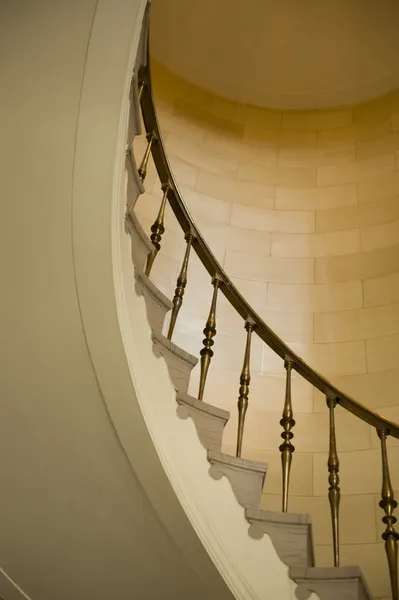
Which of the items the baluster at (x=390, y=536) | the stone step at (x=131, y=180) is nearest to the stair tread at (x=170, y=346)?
the stone step at (x=131, y=180)

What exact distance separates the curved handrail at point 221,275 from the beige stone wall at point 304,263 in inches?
48.8

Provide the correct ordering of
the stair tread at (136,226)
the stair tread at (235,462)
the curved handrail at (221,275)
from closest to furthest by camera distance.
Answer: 1. the stair tread at (235,462)
2. the stair tread at (136,226)
3. the curved handrail at (221,275)

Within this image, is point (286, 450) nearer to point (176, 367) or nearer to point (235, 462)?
point (235, 462)

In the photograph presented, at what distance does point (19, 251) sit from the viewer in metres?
2.63

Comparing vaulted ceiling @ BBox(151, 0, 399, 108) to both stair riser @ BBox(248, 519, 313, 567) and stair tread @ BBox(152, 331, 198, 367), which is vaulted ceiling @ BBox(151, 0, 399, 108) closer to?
stair tread @ BBox(152, 331, 198, 367)

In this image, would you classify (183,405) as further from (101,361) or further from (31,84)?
(31,84)

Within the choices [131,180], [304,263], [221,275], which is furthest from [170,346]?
[304,263]

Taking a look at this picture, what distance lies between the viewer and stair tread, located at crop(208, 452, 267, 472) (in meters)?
2.68

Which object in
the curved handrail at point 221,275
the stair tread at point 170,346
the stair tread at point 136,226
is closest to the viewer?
the stair tread at point 170,346

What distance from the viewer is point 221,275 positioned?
327 cm

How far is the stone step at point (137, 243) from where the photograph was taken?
292 cm

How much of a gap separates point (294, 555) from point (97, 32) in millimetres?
2028

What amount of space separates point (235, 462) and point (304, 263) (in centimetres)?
284

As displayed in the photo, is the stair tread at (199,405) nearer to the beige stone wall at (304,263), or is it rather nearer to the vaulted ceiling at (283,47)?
the beige stone wall at (304,263)
